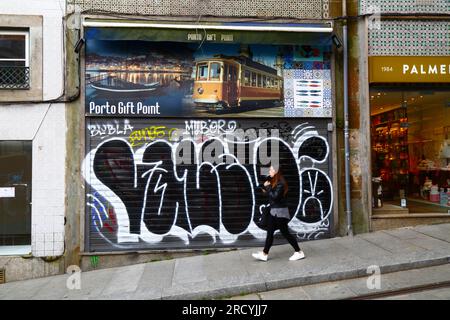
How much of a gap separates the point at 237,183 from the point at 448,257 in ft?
13.5

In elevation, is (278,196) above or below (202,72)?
below

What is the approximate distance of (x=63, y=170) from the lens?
8344 millimetres

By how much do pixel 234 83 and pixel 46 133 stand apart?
158 inches

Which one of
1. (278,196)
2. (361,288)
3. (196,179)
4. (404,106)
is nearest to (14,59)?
(196,179)

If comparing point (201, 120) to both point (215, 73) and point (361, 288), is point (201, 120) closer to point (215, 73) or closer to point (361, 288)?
point (215, 73)

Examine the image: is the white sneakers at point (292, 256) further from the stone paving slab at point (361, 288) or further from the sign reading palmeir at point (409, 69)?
the sign reading palmeir at point (409, 69)

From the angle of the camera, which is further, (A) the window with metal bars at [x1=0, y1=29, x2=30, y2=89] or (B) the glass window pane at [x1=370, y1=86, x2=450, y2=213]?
(B) the glass window pane at [x1=370, y1=86, x2=450, y2=213]

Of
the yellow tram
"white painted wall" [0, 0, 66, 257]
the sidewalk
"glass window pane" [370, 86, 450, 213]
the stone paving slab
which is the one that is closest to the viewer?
the stone paving slab

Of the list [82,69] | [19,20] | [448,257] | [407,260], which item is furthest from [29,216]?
[448,257]

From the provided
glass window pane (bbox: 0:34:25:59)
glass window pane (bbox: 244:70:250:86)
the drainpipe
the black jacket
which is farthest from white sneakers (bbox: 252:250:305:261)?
glass window pane (bbox: 0:34:25:59)

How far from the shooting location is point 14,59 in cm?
845

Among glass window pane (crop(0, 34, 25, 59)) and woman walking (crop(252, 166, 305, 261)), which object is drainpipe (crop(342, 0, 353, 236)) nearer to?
woman walking (crop(252, 166, 305, 261))

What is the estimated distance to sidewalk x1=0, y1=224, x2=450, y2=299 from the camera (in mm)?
6434
